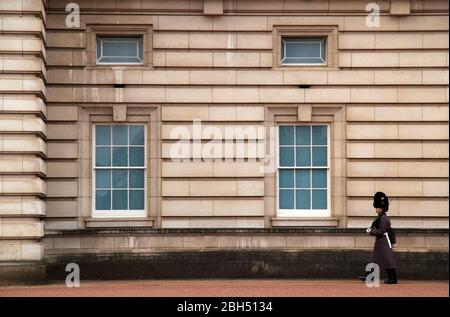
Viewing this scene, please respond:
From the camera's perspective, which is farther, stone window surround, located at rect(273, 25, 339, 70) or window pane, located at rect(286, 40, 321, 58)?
window pane, located at rect(286, 40, 321, 58)

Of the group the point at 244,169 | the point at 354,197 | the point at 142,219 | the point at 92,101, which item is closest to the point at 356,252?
the point at 354,197

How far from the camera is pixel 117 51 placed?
77.2 feet

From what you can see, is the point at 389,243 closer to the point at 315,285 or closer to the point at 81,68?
the point at 315,285

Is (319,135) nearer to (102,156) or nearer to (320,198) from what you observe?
(320,198)

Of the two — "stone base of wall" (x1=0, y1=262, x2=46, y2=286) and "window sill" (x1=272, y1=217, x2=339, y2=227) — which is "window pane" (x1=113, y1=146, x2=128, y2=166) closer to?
"stone base of wall" (x1=0, y1=262, x2=46, y2=286)

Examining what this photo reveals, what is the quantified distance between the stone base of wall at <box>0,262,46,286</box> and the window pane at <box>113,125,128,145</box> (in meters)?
3.53

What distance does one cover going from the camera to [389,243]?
21.9 meters

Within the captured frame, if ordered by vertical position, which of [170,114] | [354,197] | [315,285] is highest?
[170,114]

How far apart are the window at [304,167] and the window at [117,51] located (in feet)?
11.3

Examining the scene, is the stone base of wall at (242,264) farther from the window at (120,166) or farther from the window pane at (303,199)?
the window at (120,166)

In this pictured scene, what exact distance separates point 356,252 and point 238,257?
2.46 m

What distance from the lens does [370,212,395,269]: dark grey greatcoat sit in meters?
21.8

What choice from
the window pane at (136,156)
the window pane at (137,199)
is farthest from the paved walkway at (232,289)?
the window pane at (136,156)

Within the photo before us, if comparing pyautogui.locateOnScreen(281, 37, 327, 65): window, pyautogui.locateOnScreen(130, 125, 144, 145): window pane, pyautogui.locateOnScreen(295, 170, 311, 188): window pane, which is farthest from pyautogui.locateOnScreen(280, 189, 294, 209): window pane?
pyautogui.locateOnScreen(130, 125, 144, 145): window pane
